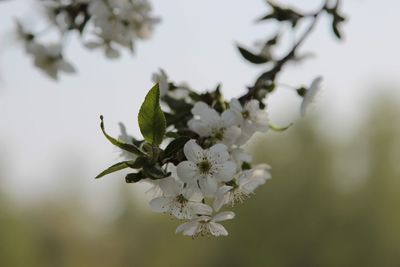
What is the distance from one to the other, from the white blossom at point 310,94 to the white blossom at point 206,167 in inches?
13.9

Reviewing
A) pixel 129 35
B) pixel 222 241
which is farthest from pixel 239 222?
pixel 129 35

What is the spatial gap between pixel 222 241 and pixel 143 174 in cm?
1594

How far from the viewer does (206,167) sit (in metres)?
1.36

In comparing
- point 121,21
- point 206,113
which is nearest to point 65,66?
point 121,21

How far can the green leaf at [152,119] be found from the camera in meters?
1.34

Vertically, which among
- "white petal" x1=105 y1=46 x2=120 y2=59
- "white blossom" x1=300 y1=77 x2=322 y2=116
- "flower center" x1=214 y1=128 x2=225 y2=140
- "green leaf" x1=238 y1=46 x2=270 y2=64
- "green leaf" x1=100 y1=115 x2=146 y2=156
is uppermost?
"white petal" x1=105 y1=46 x2=120 y2=59

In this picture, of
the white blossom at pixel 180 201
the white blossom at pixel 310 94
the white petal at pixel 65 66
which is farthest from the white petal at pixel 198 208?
the white petal at pixel 65 66

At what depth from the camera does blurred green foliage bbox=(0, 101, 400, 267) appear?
16375mm

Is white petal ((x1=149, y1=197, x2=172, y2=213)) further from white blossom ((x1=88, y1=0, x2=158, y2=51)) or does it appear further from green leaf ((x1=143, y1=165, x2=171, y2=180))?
white blossom ((x1=88, y1=0, x2=158, y2=51))

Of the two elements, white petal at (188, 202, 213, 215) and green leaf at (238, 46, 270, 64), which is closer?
white petal at (188, 202, 213, 215)

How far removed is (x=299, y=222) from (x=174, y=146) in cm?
1585

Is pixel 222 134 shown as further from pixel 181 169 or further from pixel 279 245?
pixel 279 245

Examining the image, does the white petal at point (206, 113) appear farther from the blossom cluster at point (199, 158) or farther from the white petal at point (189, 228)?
the white petal at point (189, 228)

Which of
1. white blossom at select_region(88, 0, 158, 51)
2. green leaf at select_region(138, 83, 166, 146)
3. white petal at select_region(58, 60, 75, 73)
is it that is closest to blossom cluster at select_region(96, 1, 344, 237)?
green leaf at select_region(138, 83, 166, 146)
